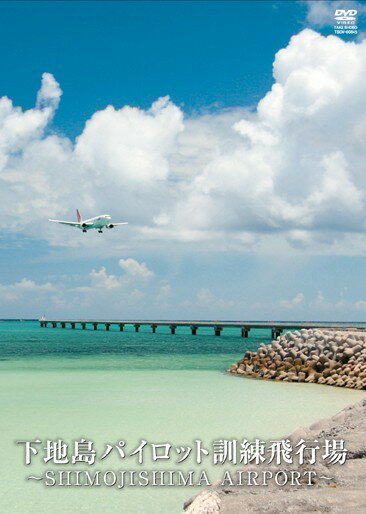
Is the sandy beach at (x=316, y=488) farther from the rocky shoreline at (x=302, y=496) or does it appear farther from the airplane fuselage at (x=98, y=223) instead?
the airplane fuselage at (x=98, y=223)

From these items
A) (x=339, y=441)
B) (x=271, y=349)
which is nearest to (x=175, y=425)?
(x=339, y=441)

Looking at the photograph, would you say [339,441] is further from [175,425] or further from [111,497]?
[175,425]

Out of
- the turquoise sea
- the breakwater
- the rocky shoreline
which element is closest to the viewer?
the rocky shoreline

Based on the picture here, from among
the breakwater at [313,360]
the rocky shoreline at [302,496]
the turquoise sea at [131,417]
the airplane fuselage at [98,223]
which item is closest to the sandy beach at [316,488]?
the rocky shoreline at [302,496]

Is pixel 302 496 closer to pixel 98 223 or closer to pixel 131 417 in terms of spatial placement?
pixel 131 417

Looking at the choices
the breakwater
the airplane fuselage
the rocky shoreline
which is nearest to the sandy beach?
the rocky shoreline

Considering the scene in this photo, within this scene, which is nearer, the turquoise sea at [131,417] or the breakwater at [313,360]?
the turquoise sea at [131,417]

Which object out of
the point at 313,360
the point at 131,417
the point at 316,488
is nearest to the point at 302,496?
the point at 316,488

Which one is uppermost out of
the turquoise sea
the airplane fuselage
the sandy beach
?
the airplane fuselage

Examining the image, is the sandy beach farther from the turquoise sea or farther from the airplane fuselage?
the airplane fuselage
